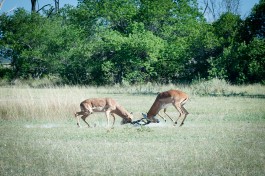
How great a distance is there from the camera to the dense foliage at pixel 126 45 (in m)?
32.9

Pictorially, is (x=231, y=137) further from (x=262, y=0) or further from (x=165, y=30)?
(x=165, y=30)

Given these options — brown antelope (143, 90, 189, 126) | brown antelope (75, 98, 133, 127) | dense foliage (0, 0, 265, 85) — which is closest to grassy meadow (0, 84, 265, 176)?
brown antelope (75, 98, 133, 127)

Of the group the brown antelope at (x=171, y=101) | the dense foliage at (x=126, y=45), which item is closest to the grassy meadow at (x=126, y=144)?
the brown antelope at (x=171, y=101)

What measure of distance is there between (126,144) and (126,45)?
23.3 meters

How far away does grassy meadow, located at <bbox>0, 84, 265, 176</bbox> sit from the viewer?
780cm

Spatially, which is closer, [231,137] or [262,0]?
[231,137]

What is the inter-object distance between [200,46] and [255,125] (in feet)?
71.3

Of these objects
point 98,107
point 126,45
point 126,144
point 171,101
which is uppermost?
point 126,45

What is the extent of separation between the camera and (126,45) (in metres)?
32.8

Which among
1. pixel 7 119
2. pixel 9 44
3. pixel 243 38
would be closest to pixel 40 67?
pixel 9 44

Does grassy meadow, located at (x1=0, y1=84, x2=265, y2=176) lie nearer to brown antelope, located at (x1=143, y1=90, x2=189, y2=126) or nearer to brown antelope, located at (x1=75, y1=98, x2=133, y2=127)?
brown antelope, located at (x1=75, y1=98, x2=133, y2=127)

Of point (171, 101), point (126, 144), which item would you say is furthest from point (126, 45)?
point (126, 144)

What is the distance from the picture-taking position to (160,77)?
118ft

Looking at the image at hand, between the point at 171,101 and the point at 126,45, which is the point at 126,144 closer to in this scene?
the point at 171,101
